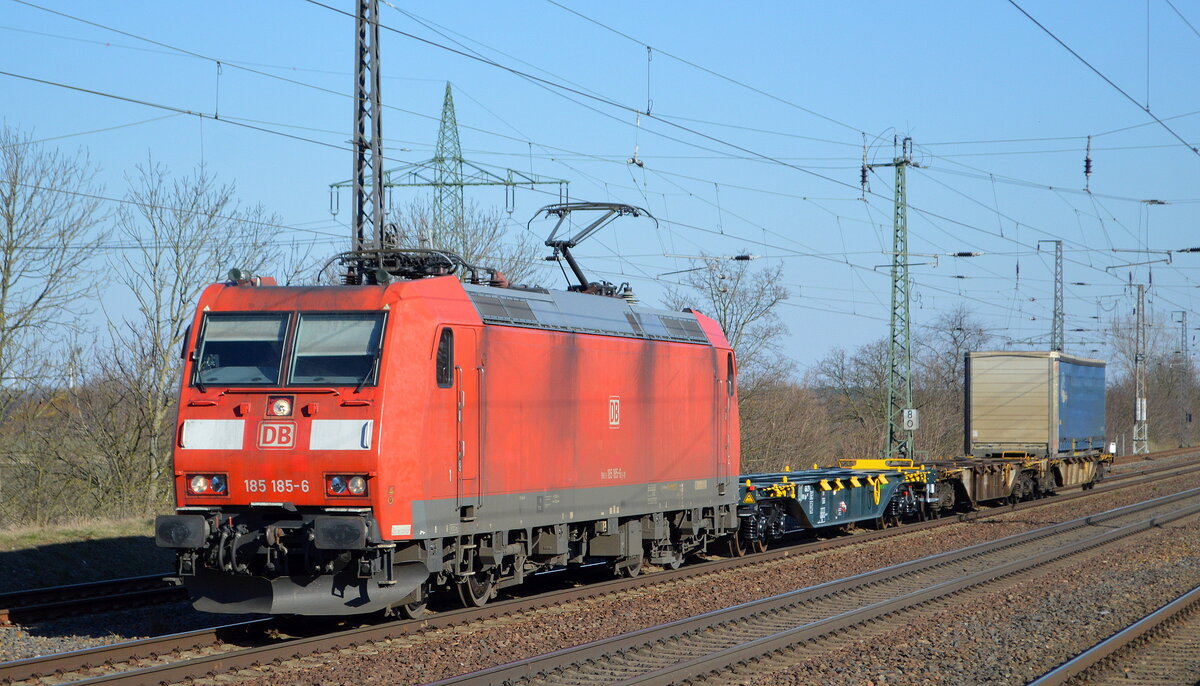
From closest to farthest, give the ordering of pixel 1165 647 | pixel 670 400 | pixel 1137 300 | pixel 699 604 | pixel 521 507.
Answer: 1. pixel 1165 647
2. pixel 521 507
3. pixel 699 604
4. pixel 670 400
5. pixel 1137 300

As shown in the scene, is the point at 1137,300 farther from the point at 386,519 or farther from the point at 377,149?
the point at 386,519

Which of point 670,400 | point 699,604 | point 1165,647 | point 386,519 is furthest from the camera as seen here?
point 670,400

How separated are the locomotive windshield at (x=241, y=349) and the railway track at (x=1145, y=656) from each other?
25.1ft

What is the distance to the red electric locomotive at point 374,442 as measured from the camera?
1095 centimetres

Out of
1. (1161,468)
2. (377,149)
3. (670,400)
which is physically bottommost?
(1161,468)

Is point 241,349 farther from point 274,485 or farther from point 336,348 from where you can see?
point 274,485

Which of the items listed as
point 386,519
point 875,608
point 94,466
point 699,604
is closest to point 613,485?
point 699,604

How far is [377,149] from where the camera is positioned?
18188 mm

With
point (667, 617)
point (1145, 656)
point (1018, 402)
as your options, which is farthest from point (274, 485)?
point (1018, 402)

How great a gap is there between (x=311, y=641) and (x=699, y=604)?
201 inches

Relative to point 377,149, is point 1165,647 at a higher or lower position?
lower

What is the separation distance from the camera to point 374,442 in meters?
10.9

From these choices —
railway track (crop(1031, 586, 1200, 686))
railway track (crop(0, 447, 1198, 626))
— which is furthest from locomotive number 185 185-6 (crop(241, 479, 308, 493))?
railway track (crop(1031, 586, 1200, 686))

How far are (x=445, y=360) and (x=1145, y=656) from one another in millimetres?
7548
